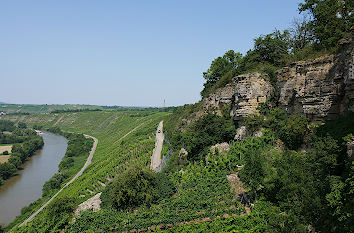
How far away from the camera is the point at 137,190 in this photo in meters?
21.5

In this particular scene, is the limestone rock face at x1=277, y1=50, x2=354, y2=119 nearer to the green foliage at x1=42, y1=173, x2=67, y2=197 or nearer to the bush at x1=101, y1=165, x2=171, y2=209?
the bush at x1=101, y1=165, x2=171, y2=209

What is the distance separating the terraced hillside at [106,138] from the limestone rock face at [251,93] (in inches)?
801

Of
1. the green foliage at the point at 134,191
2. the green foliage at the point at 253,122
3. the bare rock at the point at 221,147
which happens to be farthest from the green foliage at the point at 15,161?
the green foliage at the point at 253,122

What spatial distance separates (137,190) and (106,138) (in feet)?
233

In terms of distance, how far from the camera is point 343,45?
1666 centimetres

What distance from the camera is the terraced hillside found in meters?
37.4

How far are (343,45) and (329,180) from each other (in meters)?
11.2

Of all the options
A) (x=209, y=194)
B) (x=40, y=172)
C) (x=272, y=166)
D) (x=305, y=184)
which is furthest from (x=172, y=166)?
(x=40, y=172)

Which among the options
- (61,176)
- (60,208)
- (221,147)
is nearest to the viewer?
(60,208)

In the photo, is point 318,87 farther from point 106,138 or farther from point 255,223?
point 106,138

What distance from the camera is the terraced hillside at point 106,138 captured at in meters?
37.4

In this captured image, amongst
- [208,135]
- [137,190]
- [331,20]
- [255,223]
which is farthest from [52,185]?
[331,20]

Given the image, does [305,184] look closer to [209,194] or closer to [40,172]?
[209,194]

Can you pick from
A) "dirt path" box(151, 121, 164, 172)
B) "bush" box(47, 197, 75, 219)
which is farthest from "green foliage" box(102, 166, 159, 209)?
"dirt path" box(151, 121, 164, 172)
